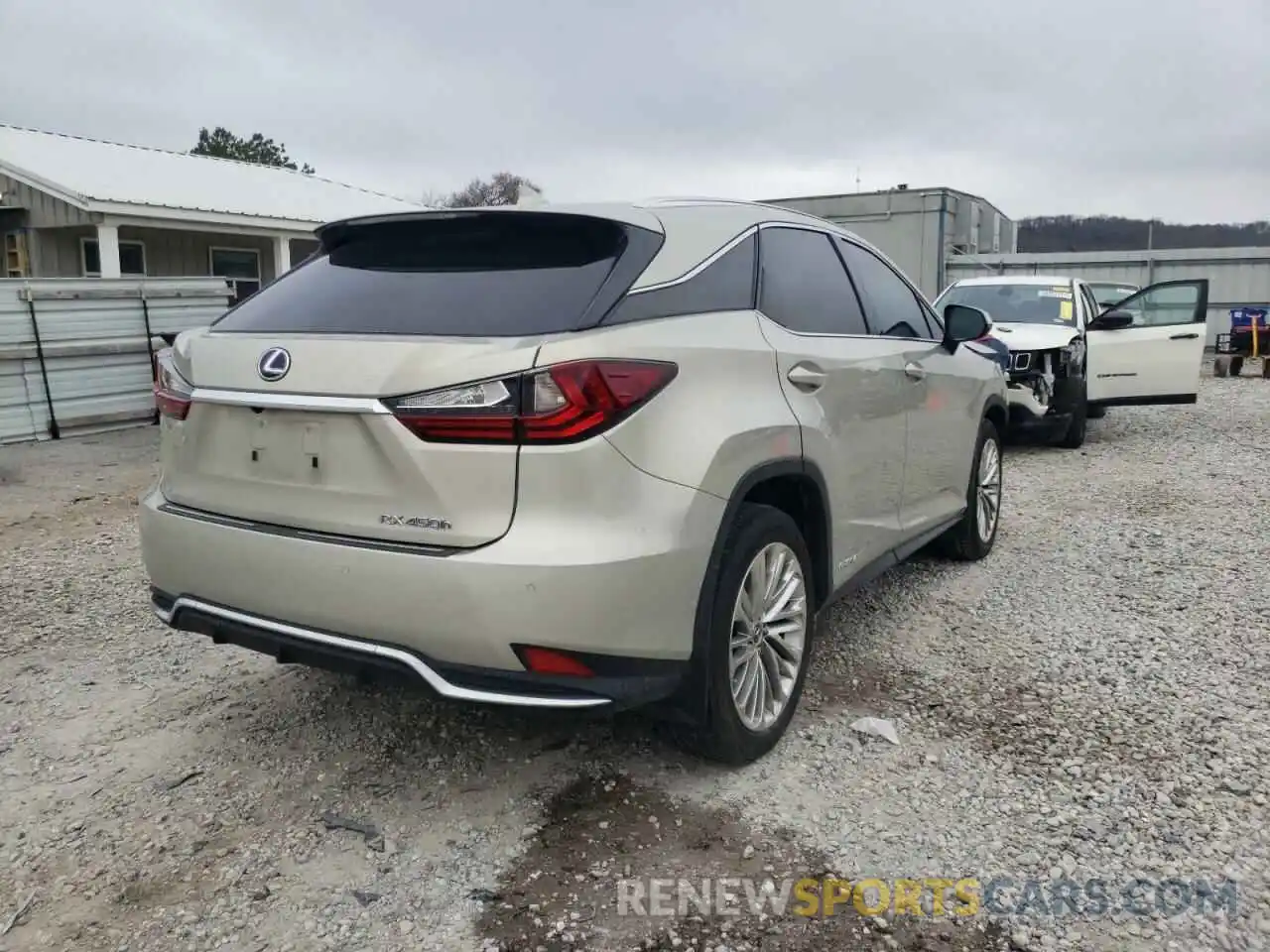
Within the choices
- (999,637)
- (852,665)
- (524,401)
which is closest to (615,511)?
(524,401)

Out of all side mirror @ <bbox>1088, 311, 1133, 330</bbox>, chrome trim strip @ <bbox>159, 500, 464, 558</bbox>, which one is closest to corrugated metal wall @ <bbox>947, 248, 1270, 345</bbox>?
side mirror @ <bbox>1088, 311, 1133, 330</bbox>

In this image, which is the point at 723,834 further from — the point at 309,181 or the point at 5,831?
the point at 309,181

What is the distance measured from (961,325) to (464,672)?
3330mm

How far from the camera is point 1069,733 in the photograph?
3.57 metres

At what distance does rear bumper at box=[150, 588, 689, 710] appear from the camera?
2.62 m

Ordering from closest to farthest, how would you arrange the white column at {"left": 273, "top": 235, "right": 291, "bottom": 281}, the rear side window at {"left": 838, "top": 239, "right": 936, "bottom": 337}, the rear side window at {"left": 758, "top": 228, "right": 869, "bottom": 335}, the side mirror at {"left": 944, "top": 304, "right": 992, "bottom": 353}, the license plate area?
the license plate area
the rear side window at {"left": 758, "top": 228, "right": 869, "bottom": 335}
the rear side window at {"left": 838, "top": 239, "right": 936, "bottom": 337}
the side mirror at {"left": 944, "top": 304, "right": 992, "bottom": 353}
the white column at {"left": 273, "top": 235, "right": 291, "bottom": 281}

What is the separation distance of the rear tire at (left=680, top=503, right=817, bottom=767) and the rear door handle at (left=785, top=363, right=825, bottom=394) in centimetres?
45

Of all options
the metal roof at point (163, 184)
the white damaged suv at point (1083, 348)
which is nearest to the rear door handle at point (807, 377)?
the white damaged suv at point (1083, 348)

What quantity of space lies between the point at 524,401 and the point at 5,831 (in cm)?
201

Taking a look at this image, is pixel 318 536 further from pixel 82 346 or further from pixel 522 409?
pixel 82 346

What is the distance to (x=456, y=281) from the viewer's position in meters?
2.92

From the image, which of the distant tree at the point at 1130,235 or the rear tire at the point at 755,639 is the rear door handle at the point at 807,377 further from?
the distant tree at the point at 1130,235

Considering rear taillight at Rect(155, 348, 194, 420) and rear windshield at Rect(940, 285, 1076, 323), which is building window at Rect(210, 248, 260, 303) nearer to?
rear windshield at Rect(940, 285, 1076, 323)

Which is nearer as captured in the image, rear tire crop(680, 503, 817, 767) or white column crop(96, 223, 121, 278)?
rear tire crop(680, 503, 817, 767)
